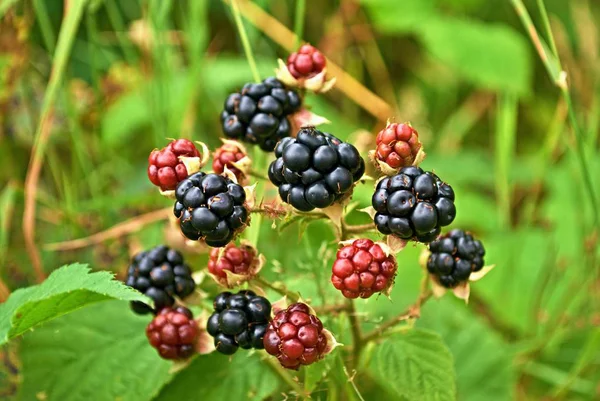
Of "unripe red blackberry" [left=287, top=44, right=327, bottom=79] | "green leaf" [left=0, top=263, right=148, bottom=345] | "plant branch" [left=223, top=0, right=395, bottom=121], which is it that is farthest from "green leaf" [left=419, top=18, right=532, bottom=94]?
"green leaf" [left=0, top=263, right=148, bottom=345]

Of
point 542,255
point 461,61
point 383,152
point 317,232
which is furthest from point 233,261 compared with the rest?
point 461,61

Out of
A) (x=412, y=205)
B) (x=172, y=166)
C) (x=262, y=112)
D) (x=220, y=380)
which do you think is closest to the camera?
(x=412, y=205)

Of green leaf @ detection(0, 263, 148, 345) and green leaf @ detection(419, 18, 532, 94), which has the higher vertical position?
green leaf @ detection(419, 18, 532, 94)

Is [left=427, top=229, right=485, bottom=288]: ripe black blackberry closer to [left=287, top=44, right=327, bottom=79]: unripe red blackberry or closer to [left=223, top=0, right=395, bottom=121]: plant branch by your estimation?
[left=287, top=44, right=327, bottom=79]: unripe red blackberry

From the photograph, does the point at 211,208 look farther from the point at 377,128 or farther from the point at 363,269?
the point at 377,128

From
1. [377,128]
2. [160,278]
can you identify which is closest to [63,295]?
[160,278]

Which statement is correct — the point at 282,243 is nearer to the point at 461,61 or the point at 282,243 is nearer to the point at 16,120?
the point at 16,120

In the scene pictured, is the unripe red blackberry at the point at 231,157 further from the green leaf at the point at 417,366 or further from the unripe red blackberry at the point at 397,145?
the green leaf at the point at 417,366
